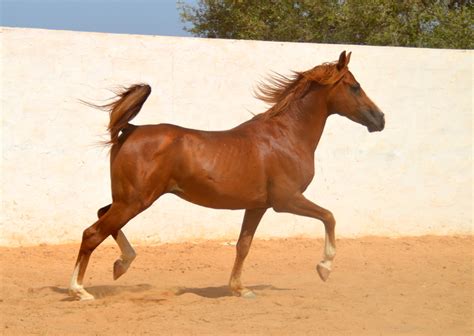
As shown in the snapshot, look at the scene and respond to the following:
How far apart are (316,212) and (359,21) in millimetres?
10337

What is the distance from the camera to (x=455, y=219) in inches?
431

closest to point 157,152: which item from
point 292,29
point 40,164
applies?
point 40,164

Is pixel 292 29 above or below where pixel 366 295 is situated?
above

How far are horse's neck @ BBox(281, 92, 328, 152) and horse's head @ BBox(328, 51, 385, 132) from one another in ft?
0.39

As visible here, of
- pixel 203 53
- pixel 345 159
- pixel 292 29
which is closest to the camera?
pixel 203 53

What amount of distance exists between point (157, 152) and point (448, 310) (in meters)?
Result: 2.70

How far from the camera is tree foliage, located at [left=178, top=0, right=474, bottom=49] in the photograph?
1557cm

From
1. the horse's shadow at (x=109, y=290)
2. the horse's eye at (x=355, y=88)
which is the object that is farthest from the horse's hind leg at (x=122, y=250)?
the horse's eye at (x=355, y=88)

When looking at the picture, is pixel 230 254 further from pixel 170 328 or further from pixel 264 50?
pixel 170 328

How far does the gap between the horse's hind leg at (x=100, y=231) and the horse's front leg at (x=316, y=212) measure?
123 centimetres

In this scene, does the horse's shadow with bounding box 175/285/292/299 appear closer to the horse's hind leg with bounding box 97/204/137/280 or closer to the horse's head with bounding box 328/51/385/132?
the horse's hind leg with bounding box 97/204/137/280

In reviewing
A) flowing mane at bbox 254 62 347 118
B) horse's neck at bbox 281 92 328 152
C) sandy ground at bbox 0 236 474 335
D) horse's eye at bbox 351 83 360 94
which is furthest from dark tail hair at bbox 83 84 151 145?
horse's eye at bbox 351 83 360 94

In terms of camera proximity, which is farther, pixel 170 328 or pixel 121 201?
pixel 121 201

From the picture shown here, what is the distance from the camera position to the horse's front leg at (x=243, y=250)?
6875 millimetres
